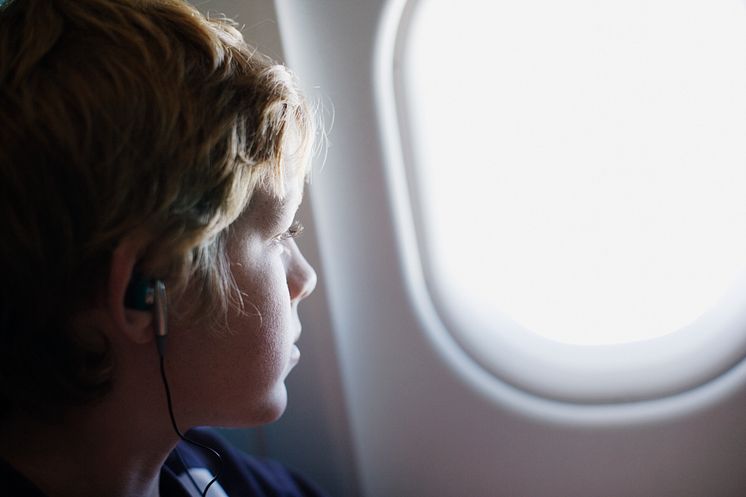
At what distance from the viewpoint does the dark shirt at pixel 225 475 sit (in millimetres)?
864

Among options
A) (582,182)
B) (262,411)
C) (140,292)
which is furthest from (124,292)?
(582,182)

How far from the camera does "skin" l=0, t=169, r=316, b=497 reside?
0.72 m

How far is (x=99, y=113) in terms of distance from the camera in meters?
0.62

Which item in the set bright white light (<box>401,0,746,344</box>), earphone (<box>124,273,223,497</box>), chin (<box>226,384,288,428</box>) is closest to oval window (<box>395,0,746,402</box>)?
bright white light (<box>401,0,746,344</box>)

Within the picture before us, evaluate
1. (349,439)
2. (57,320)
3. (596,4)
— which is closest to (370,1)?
(596,4)

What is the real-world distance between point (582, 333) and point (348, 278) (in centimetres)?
31

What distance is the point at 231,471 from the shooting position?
3.06ft

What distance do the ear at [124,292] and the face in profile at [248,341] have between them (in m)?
0.05

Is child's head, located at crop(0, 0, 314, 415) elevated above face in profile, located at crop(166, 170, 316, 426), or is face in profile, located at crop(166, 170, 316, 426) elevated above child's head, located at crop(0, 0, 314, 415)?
child's head, located at crop(0, 0, 314, 415)

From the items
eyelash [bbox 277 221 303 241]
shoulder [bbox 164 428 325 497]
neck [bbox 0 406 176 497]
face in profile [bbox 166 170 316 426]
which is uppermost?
eyelash [bbox 277 221 303 241]

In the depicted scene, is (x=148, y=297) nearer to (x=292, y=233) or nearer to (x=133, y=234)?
(x=133, y=234)

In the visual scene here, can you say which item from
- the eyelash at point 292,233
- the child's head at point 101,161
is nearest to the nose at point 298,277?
the eyelash at point 292,233

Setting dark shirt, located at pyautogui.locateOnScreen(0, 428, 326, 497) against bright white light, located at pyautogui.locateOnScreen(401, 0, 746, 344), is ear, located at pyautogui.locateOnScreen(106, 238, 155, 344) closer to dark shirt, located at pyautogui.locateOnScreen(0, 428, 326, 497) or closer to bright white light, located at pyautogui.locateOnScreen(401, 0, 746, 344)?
dark shirt, located at pyautogui.locateOnScreen(0, 428, 326, 497)

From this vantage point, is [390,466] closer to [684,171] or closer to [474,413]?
[474,413]
